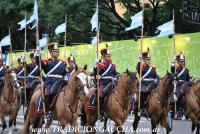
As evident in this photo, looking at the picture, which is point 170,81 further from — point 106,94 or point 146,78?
point 146,78

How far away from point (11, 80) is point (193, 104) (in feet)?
18.0

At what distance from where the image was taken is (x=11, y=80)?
1598cm

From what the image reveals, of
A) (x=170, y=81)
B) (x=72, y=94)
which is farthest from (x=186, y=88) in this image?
(x=72, y=94)

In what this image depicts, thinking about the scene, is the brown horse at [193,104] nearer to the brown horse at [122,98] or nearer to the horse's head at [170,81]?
the horse's head at [170,81]

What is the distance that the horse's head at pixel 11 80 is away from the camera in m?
15.9

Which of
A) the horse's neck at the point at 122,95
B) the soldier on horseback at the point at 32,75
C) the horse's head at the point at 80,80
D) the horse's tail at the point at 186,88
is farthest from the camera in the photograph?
the soldier on horseback at the point at 32,75

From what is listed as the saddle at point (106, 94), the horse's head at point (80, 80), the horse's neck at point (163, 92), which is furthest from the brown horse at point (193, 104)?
the horse's head at point (80, 80)

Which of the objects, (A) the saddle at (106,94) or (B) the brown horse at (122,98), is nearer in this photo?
(B) the brown horse at (122,98)

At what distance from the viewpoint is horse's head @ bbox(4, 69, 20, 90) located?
15857 mm

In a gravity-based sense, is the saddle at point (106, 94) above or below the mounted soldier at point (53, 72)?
below

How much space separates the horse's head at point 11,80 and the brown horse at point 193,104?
516cm

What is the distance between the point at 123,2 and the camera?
34.1 m

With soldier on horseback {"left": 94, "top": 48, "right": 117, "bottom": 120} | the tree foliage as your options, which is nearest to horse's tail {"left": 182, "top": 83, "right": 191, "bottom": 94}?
soldier on horseback {"left": 94, "top": 48, "right": 117, "bottom": 120}

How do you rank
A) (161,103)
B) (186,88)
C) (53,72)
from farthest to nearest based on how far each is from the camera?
(186,88) → (161,103) → (53,72)
